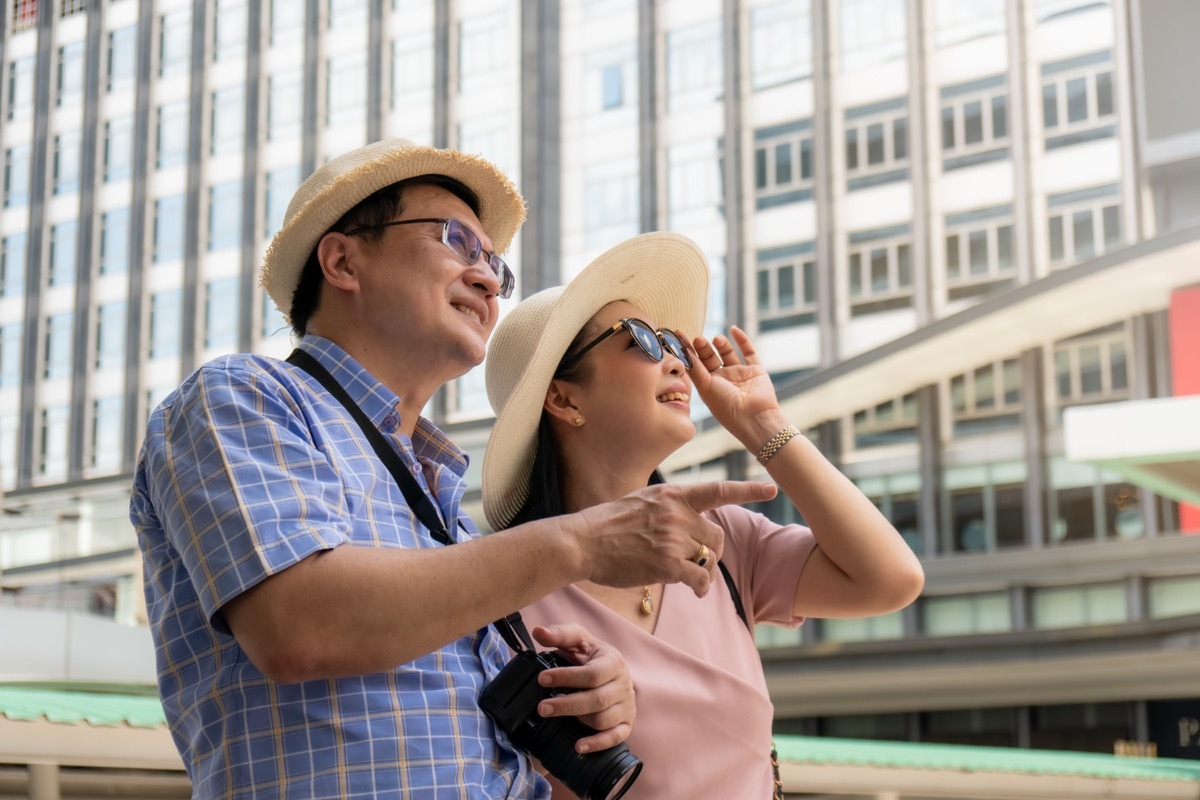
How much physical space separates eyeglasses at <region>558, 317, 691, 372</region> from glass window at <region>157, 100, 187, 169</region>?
116 ft

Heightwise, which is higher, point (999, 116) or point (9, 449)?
point (999, 116)

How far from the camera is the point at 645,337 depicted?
267cm

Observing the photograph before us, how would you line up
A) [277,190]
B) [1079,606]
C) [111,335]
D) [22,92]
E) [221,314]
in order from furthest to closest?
[22,92]
[111,335]
[221,314]
[277,190]
[1079,606]

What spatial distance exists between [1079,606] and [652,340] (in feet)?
69.0

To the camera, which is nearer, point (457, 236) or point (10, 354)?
point (457, 236)

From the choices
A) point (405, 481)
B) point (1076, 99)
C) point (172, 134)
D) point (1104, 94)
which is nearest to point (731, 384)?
point (405, 481)

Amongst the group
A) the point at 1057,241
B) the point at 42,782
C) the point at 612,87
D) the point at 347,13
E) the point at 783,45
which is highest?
the point at 347,13

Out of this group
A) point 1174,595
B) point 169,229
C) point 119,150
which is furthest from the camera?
point 119,150

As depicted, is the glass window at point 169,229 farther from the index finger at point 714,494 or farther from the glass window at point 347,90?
the index finger at point 714,494

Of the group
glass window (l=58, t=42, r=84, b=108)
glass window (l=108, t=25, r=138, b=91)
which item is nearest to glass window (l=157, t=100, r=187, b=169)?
glass window (l=108, t=25, r=138, b=91)

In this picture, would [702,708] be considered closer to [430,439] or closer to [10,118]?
[430,439]

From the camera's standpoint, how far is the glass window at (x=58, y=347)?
1436 inches

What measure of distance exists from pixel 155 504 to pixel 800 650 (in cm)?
2181

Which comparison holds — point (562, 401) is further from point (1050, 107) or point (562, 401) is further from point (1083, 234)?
point (1050, 107)
